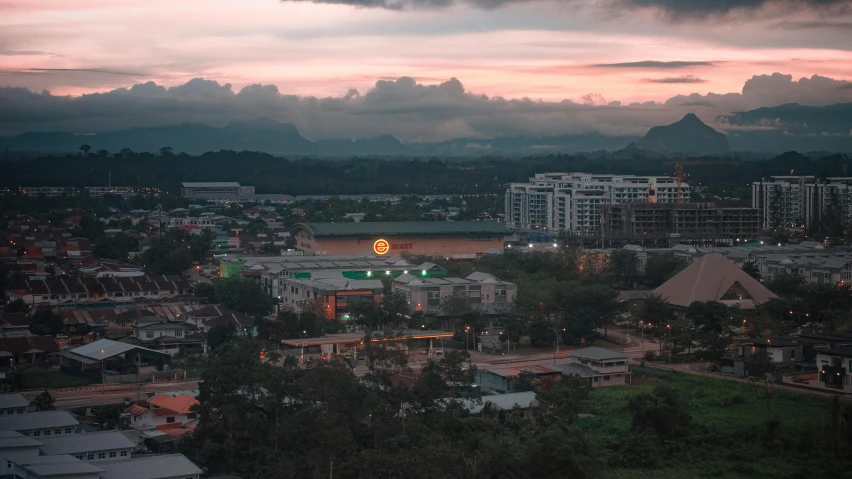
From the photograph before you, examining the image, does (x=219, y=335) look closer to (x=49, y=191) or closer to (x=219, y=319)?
(x=219, y=319)

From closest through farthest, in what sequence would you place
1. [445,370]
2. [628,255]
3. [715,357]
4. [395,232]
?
[445,370]
[715,357]
[628,255]
[395,232]

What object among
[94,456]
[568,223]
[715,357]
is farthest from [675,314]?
[568,223]

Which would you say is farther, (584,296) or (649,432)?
(584,296)

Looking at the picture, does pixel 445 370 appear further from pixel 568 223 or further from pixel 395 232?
pixel 568 223

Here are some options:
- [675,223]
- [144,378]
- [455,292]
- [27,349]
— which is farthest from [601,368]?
[675,223]

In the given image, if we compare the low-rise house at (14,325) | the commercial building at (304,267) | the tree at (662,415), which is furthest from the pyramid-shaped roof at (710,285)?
the low-rise house at (14,325)

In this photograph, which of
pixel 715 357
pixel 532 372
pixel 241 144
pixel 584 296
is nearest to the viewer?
pixel 532 372

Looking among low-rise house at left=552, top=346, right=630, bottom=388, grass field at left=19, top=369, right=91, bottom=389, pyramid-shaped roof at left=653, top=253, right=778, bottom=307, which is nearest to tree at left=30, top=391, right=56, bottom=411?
grass field at left=19, top=369, right=91, bottom=389
